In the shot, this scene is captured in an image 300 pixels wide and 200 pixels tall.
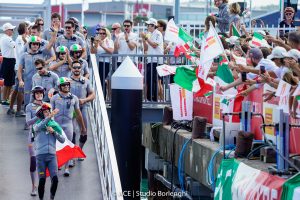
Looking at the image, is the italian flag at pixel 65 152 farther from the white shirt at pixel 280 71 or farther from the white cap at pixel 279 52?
the white cap at pixel 279 52

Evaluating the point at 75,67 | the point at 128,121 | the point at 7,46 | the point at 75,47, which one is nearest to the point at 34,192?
the point at 75,67

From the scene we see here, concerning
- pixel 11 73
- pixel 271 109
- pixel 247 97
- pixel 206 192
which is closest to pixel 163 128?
pixel 206 192

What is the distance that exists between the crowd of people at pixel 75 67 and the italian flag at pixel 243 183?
971mm

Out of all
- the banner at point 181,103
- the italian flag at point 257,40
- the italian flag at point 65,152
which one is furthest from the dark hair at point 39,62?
the italian flag at point 257,40

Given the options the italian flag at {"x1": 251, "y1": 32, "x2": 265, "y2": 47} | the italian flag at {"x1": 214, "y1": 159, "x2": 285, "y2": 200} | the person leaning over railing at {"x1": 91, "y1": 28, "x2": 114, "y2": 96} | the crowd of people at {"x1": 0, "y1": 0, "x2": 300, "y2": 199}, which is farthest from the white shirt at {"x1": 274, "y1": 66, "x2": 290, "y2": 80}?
the person leaning over railing at {"x1": 91, "y1": 28, "x2": 114, "y2": 96}

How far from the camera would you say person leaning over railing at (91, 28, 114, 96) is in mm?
19859

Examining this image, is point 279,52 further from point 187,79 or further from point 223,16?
point 223,16

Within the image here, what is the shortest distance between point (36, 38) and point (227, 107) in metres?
4.09

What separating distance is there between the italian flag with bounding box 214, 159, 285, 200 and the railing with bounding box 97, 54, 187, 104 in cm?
583

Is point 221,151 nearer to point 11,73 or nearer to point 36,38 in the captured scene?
point 36,38

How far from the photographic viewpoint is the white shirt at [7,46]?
19906mm

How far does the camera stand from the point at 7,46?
1995 centimetres

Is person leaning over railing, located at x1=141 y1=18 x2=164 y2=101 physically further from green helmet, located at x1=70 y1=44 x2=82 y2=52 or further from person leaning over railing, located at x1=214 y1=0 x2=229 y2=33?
green helmet, located at x1=70 y1=44 x2=82 y2=52

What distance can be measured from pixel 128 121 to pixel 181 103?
6.65 ft
